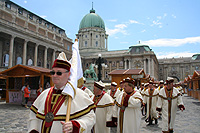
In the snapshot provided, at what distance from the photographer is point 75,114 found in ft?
7.00

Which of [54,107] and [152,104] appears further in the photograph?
[152,104]

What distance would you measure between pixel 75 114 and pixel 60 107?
0.22 m

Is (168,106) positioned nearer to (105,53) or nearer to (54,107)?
(54,107)

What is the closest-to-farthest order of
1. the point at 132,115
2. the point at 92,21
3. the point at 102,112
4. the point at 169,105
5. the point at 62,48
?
1. the point at 132,115
2. the point at 102,112
3. the point at 169,105
4. the point at 62,48
5. the point at 92,21

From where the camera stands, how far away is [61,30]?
51.4m

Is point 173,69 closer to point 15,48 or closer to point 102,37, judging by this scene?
point 102,37

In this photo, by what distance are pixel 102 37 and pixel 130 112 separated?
238 feet

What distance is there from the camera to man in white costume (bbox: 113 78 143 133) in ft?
14.3

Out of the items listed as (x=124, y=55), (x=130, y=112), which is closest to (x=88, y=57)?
(x=124, y=55)

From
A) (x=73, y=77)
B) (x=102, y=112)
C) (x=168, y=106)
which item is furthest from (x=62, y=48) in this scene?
(x=73, y=77)

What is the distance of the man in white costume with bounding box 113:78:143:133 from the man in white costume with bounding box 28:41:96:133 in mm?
2305

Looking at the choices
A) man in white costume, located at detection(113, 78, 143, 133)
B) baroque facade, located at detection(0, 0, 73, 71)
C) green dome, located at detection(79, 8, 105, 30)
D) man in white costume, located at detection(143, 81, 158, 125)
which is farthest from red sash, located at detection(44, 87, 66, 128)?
green dome, located at detection(79, 8, 105, 30)

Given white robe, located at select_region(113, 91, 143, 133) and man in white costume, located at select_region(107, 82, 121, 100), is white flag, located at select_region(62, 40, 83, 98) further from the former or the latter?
man in white costume, located at select_region(107, 82, 121, 100)

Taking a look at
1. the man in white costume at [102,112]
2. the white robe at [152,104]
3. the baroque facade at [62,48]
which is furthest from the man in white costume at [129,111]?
the baroque facade at [62,48]
